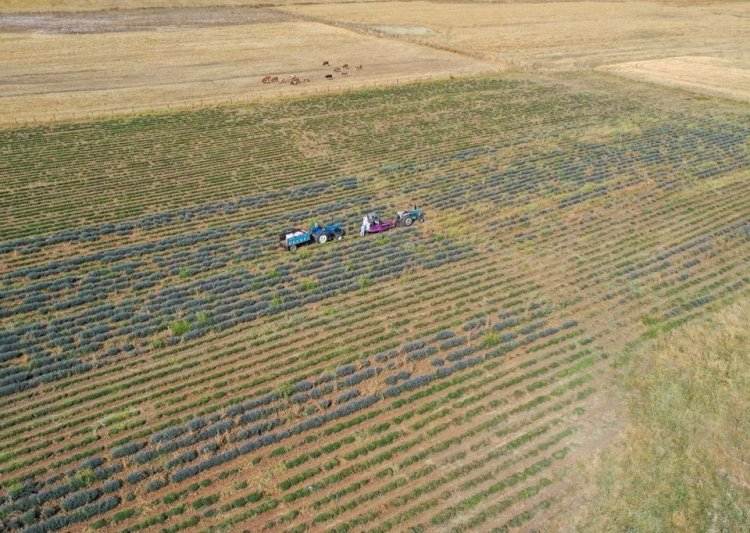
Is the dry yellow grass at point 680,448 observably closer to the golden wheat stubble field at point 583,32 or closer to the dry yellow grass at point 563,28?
the golden wheat stubble field at point 583,32

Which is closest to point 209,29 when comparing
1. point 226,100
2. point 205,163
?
point 226,100

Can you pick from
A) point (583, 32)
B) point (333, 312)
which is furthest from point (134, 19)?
point (333, 312)

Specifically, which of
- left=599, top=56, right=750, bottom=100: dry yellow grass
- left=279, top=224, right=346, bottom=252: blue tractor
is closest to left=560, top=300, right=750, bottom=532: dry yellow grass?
left=279, top=224, right=346, bottom=252: blue tractor

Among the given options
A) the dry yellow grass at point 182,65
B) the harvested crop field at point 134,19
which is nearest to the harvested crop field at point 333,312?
the dry yellow grass at point 182,65

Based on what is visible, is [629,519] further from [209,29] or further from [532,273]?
[209,29]

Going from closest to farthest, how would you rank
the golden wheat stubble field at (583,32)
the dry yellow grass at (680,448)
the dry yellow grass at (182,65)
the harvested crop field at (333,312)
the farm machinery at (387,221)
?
the dry yellow grass at (680,448) → the harvested crop field at (333,312) → the farm machinery at (387,221) → the dry yellow grass at (182,65) → the golden wheat stubble field at (583,32)

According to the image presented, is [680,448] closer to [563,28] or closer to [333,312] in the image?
[333,312]

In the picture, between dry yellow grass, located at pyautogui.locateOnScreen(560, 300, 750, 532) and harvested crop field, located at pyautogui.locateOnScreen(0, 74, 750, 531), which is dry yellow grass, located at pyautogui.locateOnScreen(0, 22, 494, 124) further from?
dry yellow grass, located at pyautogui.locateOnScreen(560, 300, 750, 532)
